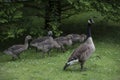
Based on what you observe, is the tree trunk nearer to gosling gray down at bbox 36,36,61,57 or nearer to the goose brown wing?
gosling gray down at bbox 36,36,61,57

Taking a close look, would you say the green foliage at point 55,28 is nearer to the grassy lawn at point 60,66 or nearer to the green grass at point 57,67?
the grassy lawn at point 60,66

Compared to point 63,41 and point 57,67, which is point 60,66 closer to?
point 57,67

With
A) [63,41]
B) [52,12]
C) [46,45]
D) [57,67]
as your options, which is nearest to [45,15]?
[52,12]

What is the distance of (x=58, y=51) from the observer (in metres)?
18.3

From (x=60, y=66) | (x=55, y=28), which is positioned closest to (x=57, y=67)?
(x=60, y=66)

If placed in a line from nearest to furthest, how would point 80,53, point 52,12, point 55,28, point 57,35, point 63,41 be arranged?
point 80,53 < point 63,41 < point 57,35 < point 55,28 < point 52,12

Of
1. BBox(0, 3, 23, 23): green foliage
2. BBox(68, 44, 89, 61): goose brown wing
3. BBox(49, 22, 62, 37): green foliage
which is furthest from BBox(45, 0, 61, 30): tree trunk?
BBox(68, 44, 89, 61): goose brown wing

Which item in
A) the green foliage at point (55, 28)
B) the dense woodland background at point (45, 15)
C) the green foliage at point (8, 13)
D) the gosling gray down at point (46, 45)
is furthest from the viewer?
the green foliage at point (55, 28)

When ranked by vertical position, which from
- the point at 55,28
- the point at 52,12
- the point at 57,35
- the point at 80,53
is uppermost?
the point at 52,12

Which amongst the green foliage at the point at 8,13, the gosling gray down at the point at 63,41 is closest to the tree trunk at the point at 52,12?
the gosling gray down at the point at 63,41

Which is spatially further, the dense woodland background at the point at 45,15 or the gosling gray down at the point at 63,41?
the dense woodland background at the point at 45,15

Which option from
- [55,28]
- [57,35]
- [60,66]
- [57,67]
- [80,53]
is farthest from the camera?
[55,28]

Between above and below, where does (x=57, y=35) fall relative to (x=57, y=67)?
above

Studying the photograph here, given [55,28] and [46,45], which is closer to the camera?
[46,45]
